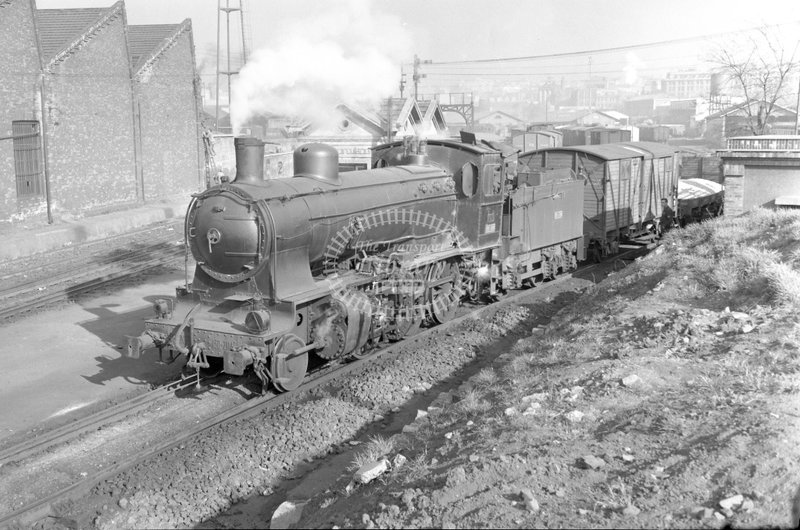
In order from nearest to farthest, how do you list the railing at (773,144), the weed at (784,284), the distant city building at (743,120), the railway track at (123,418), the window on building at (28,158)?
the railway track at (123,418)
the weed at (784,284)
the railing at (773,144)
the window on building at (28,158)
the distant city building at (743,120)

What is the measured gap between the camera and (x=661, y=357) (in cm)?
853

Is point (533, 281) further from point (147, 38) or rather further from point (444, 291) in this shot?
point (147, 38)

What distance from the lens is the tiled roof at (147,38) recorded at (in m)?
28.3

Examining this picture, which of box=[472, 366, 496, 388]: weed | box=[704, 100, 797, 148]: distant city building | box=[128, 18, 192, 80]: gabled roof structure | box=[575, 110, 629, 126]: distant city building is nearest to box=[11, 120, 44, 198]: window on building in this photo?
box=[128, 18, 192, 80]: gabled roof structure

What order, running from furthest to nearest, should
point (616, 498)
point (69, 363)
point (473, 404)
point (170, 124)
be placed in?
Answer: point (170, 124), point (69, 363), point (473, 404), point (616, 498)

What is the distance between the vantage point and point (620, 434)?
6.38 m

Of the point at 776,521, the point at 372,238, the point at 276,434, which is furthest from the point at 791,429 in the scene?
the point at 372,238

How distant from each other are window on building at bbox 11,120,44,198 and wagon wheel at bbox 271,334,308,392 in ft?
52.4

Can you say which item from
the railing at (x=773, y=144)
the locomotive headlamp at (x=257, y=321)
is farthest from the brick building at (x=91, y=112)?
the railing at (x=773, y=144)

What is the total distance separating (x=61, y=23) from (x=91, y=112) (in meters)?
5.03

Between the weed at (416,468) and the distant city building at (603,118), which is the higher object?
the distant city building at (603,118)

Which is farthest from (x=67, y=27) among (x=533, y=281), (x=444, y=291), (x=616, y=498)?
(x=616, y=498)

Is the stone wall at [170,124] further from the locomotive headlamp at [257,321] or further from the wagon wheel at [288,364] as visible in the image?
the locomotive headlamp at [257,321]

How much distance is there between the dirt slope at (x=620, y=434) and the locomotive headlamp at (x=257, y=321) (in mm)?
1908
